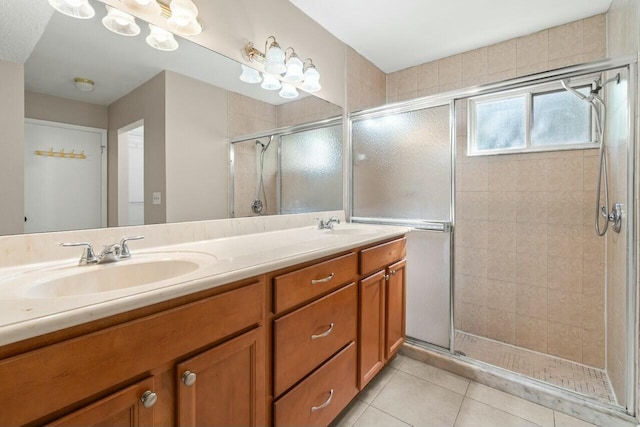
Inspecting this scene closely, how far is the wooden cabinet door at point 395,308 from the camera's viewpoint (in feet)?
5.53

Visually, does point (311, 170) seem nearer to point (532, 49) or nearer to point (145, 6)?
point (145, 6)

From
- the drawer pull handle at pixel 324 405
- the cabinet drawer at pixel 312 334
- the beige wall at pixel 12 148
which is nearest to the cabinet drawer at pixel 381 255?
the cabinet drawer at pixel 312 334

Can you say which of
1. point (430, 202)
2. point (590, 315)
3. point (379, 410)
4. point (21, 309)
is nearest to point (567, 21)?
point (430, 202)

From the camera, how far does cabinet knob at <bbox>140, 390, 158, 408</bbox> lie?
661 mm

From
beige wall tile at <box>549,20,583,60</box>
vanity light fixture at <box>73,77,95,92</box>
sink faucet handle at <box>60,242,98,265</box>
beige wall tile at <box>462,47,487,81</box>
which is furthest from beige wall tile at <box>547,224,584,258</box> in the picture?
vanity light fixture at <box>73,77,95,92</box>

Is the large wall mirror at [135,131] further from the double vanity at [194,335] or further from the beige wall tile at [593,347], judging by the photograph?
the beige wall tile at [593,347]

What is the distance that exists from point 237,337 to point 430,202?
1.56 metres

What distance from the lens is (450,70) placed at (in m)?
2.53

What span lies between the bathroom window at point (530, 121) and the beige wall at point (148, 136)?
2.22m

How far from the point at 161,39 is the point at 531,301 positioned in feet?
9.43

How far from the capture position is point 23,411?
51 cm

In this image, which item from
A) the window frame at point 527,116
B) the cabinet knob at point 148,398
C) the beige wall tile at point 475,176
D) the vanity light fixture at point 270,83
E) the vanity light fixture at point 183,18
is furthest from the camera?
the beige wall tile at point 475,176

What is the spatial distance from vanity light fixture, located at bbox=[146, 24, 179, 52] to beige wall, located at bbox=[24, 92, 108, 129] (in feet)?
1.21

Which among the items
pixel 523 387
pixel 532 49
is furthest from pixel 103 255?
pixel 532 49
